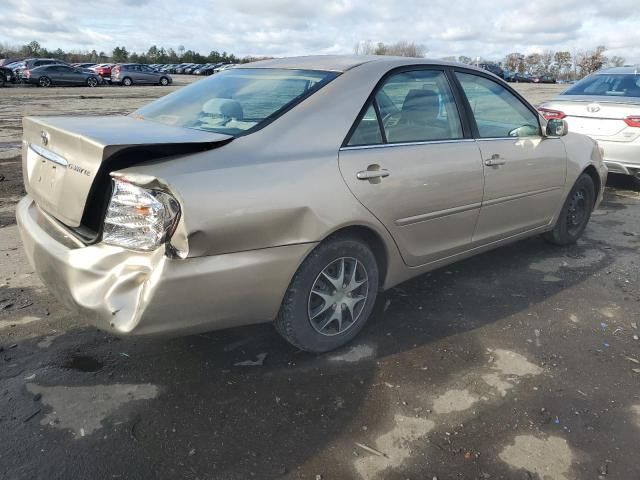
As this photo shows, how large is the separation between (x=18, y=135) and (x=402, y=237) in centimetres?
1034

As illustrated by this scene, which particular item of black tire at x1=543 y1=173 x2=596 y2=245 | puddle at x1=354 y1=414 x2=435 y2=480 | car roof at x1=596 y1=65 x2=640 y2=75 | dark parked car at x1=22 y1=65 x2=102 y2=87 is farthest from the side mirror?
dark parked car at x1=22 y1=65 x2=102 y2=87

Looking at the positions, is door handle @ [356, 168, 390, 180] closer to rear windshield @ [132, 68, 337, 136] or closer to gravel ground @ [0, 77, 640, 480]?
rear windshield @ [132, 68, 337, 136]

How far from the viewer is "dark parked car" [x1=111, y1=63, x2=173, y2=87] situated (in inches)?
1340

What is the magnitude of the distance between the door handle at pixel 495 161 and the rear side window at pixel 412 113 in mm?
267

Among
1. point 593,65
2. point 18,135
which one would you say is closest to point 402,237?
point 18,135

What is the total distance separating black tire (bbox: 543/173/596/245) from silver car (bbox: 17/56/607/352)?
946mm

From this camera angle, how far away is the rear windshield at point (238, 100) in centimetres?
281

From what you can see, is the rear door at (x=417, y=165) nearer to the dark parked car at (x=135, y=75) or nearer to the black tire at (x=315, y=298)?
the black tire at (x=315, y=298)

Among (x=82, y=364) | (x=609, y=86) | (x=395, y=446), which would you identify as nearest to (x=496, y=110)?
(x=395, y=446)

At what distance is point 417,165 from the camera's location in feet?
10.1

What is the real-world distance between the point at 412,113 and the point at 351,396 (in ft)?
5.74

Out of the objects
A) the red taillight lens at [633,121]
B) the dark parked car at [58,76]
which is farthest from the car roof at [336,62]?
the dark parked car at [58,76]

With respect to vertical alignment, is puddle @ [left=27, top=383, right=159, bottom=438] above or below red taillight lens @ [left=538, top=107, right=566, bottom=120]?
below

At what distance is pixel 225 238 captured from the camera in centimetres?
231
